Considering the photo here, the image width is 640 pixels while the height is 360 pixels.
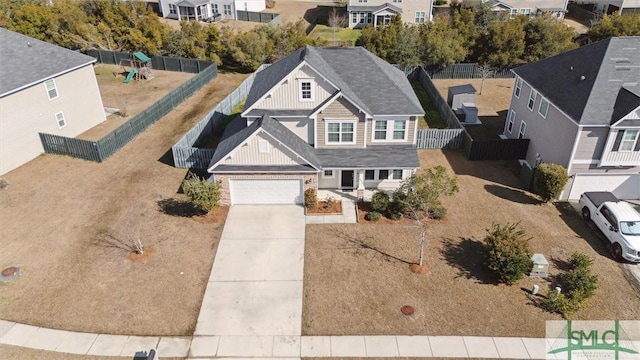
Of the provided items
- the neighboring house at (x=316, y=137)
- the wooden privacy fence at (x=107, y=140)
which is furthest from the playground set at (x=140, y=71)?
the neighboring house at (x=316, y=137)

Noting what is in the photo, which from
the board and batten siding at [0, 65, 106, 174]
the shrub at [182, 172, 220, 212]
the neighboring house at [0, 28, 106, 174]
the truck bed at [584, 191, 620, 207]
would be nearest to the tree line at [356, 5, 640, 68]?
the truck bed at [584, 191, 620, 207]

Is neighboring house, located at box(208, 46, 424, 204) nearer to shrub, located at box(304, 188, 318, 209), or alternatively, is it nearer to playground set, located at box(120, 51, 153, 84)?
shrub, located at box(304, 188, 318, 209)

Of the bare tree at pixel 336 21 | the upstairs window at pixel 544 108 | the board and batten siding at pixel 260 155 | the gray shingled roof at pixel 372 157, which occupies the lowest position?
the gray shingled roof at pixel 372 157

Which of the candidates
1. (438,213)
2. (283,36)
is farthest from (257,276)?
(283,36)

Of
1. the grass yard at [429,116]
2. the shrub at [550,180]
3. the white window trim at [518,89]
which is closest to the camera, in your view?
the shrub at [550,180]

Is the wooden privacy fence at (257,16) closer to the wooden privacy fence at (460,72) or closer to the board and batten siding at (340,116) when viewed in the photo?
the wooden privacy fence at (460,72)

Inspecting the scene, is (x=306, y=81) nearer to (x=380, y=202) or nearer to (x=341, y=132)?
(x=341, y=132)

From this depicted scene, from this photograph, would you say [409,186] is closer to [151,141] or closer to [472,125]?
[472,125]
